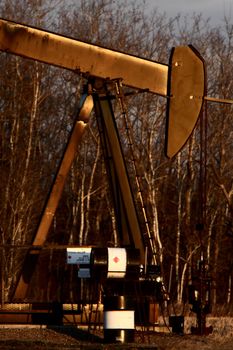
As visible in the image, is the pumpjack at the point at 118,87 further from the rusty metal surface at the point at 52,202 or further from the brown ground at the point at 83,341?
the brown ground at the point at 83,341

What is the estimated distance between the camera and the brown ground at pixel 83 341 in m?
9.93

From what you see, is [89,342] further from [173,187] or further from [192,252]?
[173,187]

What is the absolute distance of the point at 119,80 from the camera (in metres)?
13.0

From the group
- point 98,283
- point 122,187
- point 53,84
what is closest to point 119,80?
point 122,187

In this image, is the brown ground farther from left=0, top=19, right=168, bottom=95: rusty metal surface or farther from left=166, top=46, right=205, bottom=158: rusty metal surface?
left=0, top=19, right=168, bottom=95: rusty metal surface

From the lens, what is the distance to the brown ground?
9930 mm

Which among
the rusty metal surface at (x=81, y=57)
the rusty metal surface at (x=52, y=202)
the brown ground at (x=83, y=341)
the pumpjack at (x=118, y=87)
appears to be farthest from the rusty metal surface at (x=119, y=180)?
the brown ground at (x=83, y=341)

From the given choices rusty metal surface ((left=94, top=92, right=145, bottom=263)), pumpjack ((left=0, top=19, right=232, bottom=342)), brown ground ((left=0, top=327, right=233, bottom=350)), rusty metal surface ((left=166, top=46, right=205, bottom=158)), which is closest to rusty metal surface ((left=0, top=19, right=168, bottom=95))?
pumpjack ((left=0, top=19, right=232, bottom=342))

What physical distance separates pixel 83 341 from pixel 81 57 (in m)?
3.96

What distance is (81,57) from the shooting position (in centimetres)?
1291

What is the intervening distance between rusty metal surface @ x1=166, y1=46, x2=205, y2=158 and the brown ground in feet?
8.40

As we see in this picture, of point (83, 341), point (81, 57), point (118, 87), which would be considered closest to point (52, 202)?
point (118, 87)

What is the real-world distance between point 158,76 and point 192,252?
14.2 metres

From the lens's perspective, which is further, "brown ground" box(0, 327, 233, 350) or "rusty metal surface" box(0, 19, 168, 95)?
"rusty metal surface" box(0, 19, 168, 95)
